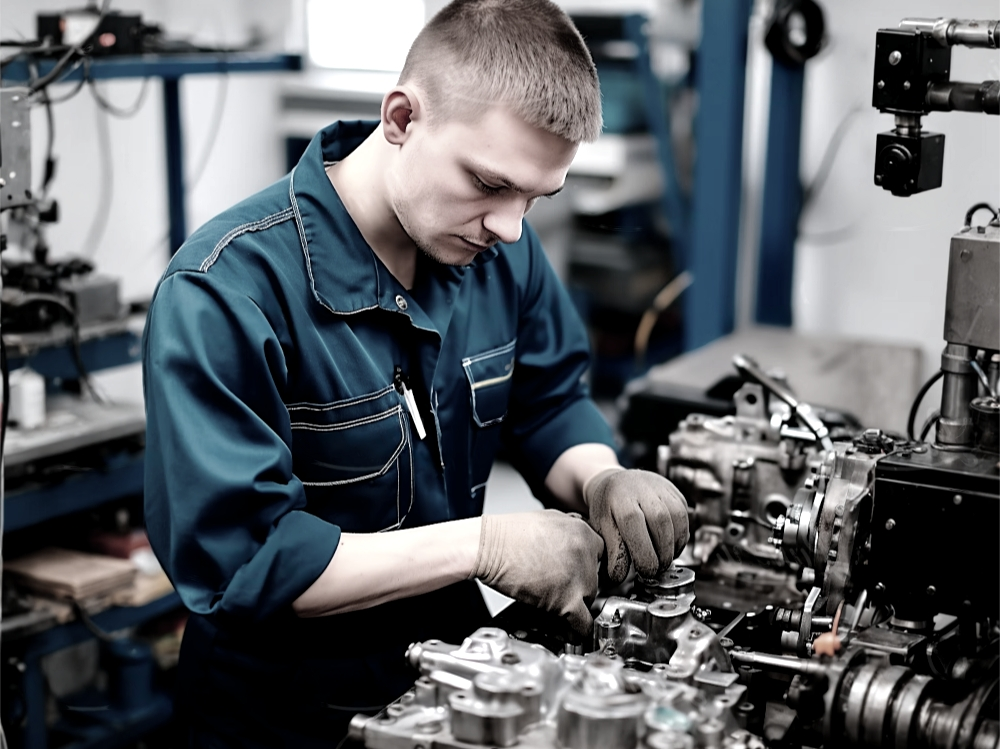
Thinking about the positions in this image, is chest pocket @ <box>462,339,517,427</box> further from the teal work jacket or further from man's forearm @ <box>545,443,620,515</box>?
man's forearm @ <box>545,443,620,515</box>

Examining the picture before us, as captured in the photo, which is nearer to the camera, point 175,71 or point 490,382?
point 490,382

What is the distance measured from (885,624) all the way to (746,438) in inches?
16.3

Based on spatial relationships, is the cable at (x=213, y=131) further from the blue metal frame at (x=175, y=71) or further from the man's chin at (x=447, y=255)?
the man's chin at (x=447, y=255)

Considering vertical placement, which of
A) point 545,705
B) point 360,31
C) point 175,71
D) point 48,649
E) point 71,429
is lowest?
point 48,649

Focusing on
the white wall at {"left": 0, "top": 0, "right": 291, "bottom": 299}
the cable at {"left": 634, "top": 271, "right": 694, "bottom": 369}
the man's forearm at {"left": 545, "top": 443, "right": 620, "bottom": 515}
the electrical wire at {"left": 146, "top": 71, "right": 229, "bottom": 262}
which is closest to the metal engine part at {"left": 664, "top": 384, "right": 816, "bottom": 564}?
the man's forearm at {"left": 545, "top": 443, "right": 620, "bottom": 515}

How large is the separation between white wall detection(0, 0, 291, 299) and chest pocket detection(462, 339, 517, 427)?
1.99m

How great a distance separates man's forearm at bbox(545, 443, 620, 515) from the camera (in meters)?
1.65

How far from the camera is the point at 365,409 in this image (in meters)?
1.42

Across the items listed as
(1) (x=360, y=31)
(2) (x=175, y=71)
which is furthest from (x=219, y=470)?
(1) (x=360, y=31)

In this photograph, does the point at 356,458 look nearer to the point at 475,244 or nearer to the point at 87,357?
the point at 475,244

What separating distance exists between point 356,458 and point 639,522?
34 centimetres

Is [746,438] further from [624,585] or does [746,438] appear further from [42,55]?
[42,55]

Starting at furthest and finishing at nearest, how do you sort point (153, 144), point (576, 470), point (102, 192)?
point (153, 144) < point (102, 192) < point (576, 470)

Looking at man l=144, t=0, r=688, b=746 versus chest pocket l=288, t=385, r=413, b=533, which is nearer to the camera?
man l=144, t=0, r=688, b=746
